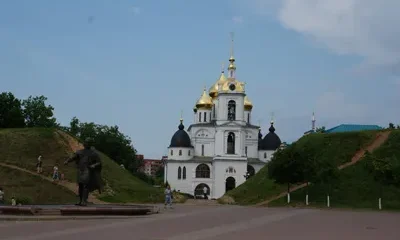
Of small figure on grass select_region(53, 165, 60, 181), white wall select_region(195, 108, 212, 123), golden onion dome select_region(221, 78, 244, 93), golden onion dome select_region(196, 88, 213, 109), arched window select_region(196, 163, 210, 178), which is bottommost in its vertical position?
small figure on grass select_region(53, 165, 60, 181)

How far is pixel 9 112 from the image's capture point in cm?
7000

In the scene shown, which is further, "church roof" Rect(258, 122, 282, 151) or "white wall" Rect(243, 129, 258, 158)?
"church roof" Rect(258, 122, 282, 151)

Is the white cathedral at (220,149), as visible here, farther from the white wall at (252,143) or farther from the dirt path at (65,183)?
the dirt path at (65,183)

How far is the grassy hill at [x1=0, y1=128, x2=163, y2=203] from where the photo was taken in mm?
42344

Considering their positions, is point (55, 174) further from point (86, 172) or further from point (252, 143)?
point (252, 143)

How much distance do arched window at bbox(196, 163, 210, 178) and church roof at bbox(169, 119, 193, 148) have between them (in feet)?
12.9

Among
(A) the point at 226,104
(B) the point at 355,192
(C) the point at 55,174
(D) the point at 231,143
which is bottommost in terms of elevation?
(B) the point at 355,192

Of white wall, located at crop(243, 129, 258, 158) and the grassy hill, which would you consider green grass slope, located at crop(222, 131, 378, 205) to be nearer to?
the grassy hill

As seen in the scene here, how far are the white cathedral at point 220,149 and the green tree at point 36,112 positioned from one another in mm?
20061

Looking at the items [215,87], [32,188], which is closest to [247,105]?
[215,87]

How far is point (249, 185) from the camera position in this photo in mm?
56500

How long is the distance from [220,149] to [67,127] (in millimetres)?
29737

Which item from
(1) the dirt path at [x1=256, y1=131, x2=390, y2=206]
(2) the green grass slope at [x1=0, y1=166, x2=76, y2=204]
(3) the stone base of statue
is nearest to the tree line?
(2) the green grass slope at [x1=0, y1=166, x2=76, y2=204]

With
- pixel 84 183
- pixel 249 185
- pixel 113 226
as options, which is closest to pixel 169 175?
pixel 249 185
